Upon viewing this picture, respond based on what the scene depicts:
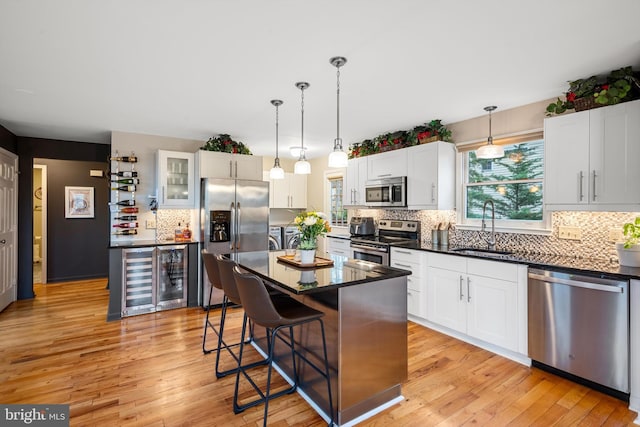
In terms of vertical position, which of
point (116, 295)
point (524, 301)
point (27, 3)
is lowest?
point (116, 295)

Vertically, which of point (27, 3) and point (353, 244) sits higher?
point (27, 3)

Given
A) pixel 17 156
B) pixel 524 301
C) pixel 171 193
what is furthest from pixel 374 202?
pixel 17 156

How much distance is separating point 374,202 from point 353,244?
685mm

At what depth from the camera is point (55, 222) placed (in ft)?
19.3

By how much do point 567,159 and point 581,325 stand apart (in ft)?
4.43

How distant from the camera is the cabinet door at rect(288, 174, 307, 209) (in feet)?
21.7

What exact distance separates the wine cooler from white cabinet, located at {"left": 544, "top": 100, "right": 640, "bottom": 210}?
4342 millimetres

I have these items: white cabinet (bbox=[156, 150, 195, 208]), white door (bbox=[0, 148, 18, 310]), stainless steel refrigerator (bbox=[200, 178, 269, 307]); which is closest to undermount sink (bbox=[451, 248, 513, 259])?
stainless steel refrigerator (bbox=[200, 178, 269, 307])

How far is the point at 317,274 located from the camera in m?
2.29

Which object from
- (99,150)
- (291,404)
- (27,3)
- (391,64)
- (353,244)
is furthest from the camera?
(99,150)

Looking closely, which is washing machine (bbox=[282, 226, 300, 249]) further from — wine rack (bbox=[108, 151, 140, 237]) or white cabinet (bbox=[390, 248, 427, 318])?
white cabinet (bbox=[390, 248, 427, 318])

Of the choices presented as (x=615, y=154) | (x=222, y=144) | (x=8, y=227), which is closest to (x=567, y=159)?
(x=615, y=154)

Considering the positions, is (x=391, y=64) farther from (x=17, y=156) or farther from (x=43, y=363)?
(x=17, y=156)

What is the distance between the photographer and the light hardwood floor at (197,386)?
2150 mm
